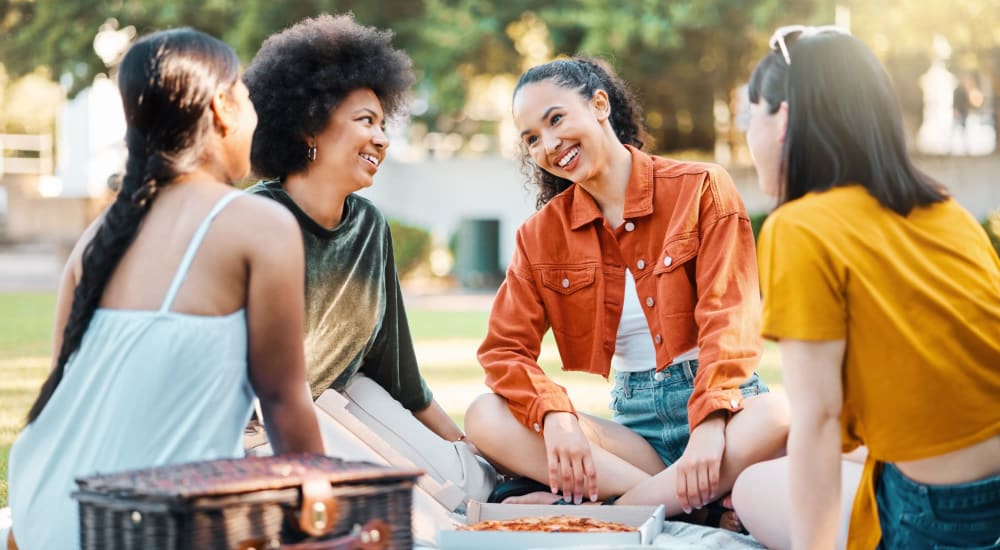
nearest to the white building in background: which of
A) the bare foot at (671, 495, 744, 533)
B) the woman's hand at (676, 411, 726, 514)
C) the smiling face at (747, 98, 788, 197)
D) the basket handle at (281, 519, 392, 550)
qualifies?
the bare foot at (671, 495, 744, 533)

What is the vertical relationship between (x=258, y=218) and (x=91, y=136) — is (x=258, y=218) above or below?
above

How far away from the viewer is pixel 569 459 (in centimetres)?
431

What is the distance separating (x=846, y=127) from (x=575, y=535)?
149cm

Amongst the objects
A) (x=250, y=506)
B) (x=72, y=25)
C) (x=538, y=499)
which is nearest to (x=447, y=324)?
(x=72, y=25)

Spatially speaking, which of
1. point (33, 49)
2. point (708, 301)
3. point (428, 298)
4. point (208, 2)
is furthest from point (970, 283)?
point (33, 49)

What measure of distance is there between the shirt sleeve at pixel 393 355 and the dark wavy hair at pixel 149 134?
2.01 metres

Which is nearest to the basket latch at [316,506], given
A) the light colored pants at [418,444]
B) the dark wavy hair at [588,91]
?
the light colored pants at [418,444]

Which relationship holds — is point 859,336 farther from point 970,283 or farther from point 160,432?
point 160,432

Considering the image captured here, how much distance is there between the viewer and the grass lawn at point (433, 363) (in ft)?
28.3

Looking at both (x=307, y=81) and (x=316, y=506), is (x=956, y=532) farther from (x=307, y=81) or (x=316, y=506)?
(x=307, y=81)

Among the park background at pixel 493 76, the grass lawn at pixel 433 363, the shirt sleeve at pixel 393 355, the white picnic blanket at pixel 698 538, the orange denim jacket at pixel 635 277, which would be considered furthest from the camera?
the park background at pixel 493 76

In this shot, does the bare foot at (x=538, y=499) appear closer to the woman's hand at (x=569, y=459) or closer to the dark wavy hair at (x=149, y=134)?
the woman's hand at (x=569, y=459)

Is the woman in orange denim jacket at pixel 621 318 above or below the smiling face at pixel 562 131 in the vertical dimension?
below

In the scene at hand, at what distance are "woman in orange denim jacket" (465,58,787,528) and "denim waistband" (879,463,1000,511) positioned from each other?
1306 millimetres
